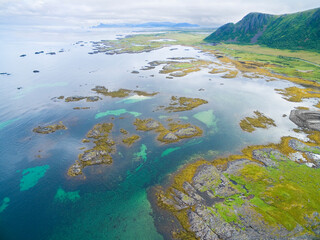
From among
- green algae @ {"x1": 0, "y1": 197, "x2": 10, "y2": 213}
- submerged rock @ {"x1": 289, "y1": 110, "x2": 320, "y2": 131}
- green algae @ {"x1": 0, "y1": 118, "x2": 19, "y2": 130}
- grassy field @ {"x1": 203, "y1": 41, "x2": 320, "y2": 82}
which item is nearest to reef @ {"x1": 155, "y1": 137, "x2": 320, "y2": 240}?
submerged rock @ {"x1": 289, "y1": 110, "x2": 320, "y2": 131}

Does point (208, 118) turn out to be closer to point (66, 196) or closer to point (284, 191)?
point (284, 191)

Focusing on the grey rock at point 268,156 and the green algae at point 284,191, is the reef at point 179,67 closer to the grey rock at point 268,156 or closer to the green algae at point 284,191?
the grey rock at point 268,156

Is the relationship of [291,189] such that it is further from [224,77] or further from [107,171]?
[224,77]

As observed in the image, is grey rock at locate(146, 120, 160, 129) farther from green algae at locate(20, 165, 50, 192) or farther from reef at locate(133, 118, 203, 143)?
green algae at locate(20, 165, 50, 192)

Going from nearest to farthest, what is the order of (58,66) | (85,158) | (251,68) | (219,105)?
1. (85,158)
2. (219,105)
3. (251,68)
4. (58,66)

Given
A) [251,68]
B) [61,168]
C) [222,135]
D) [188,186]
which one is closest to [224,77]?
[251,68]

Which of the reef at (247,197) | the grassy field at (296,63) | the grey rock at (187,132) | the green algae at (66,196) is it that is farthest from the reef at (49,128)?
the grassy field at (296,63)

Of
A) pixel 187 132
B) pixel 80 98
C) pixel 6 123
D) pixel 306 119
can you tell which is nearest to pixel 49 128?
pixel 6 123
